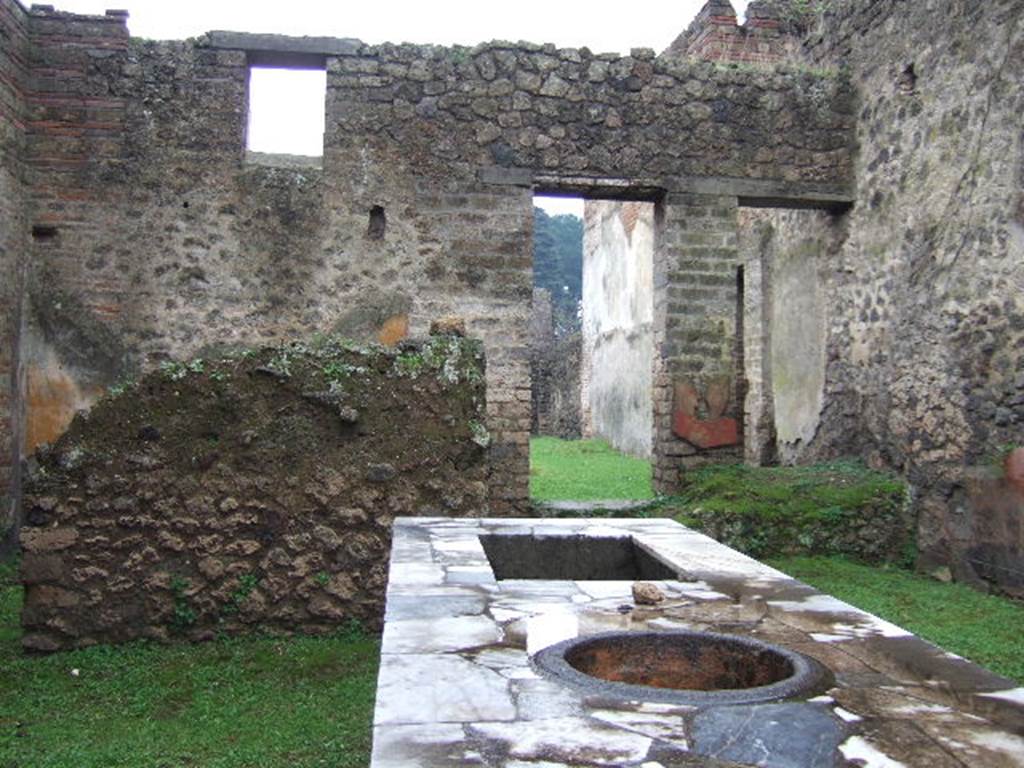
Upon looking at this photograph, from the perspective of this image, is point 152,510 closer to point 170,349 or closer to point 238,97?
point 170,349

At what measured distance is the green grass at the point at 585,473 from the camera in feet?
33.6

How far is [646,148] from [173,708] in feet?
20.5

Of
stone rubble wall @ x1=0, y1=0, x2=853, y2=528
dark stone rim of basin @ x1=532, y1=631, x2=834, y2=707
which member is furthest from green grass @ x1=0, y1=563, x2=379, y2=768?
stone rubble wall @ x1=0, y1=0, x2=853, y2=528

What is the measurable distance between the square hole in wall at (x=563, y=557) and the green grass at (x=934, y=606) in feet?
6.12

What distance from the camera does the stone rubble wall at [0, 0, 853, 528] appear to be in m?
8.31

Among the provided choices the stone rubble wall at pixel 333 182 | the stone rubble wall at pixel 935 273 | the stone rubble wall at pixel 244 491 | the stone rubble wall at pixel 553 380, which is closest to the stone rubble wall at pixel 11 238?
the stone rubble wall at pixel 333 182

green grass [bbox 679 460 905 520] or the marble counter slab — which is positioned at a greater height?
green grass [bbox 679 460 905 520]

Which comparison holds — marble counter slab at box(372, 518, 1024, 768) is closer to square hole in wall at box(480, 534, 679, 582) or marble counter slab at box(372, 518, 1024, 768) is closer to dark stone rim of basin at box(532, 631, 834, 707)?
dark stone rim of basin at box(532, 631, 834, 707)

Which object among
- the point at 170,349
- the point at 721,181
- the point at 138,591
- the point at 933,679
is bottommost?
the point at 138,591

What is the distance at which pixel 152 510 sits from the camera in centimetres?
533

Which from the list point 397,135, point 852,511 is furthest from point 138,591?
point 852,511

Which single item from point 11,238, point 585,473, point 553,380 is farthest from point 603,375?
point 11,238

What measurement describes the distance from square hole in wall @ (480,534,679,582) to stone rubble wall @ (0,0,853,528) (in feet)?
12.3

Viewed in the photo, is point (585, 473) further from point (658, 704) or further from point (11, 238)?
point (658, 704)
